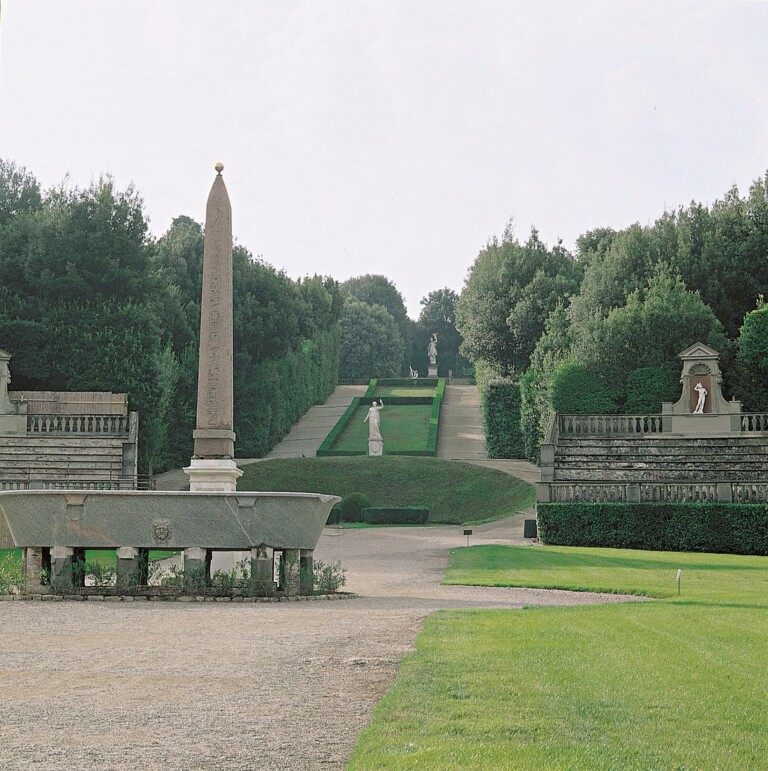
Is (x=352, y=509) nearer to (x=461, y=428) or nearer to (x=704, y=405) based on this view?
(x=704, y=405)

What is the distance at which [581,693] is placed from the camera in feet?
21.3

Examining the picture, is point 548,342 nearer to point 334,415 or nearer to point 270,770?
point 334,415

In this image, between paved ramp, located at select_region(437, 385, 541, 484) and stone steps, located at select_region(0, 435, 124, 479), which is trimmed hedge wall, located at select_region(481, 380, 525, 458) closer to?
paved ramp, located at select_region(437, 385, 541, 484)

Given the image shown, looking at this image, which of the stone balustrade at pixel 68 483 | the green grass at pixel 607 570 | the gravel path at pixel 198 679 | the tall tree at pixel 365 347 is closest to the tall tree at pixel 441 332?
the tall tree at pixel 365 347

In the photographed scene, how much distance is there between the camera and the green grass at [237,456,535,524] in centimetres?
3931

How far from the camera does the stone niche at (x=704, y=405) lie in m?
38.1

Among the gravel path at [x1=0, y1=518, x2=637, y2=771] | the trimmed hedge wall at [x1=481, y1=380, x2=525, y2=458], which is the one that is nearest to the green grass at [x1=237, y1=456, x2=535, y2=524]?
the trimmed hedge wall at [x1=481, y1=380, x2=525, y2=458]

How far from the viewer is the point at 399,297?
11744 cm

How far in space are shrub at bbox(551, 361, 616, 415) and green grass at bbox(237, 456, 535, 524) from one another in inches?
204

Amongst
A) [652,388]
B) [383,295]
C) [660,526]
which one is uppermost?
[383,295]

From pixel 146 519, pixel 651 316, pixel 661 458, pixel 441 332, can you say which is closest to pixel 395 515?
pixel 661 458

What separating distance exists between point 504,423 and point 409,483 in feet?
43.5

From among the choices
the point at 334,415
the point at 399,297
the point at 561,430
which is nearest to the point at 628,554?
the point at 561,430

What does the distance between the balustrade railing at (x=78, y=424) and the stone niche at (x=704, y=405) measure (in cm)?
1914
